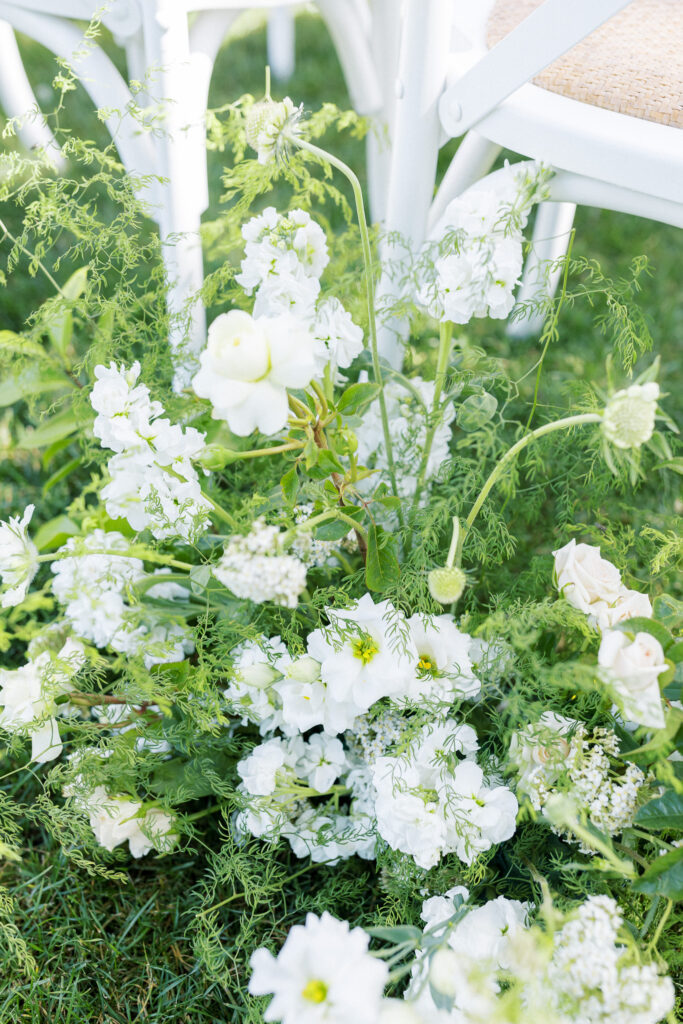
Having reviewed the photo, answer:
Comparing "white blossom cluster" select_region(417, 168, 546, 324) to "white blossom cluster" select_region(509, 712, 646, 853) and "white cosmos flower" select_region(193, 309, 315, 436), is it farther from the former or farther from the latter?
"white blossom cluster" select_region(509, 712, 646, 853)

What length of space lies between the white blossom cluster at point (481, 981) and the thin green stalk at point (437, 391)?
42 cm

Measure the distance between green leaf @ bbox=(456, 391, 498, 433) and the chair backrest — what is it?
0.28 m

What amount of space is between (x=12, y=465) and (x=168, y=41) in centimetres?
77

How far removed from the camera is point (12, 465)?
142 centimetres

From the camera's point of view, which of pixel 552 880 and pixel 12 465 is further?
pixel 12 465

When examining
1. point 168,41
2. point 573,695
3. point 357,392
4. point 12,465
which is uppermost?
point 168,41

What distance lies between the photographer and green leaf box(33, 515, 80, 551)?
3.43ft

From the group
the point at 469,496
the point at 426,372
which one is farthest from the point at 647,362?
the point at 469,496

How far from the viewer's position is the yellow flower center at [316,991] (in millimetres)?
521

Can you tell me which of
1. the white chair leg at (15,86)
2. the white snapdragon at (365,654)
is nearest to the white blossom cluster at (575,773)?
the white snapdragon at (365,654)

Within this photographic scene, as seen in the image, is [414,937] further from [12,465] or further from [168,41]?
[12,465]

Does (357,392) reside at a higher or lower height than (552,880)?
higher

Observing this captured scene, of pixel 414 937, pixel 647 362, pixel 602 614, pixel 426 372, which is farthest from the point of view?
pixel 647 362

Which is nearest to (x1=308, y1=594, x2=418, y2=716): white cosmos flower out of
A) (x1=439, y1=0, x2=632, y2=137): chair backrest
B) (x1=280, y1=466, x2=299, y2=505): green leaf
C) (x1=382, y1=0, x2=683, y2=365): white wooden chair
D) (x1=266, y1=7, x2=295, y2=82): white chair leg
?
(x1=280, y1=466, x2=299, y2=505): green leaf
